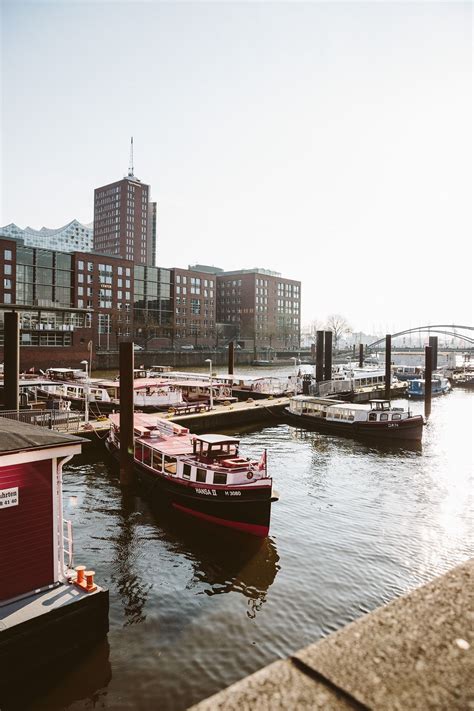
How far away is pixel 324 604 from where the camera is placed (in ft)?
48.8

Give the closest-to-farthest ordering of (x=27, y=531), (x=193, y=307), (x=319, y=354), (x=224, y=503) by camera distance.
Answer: (x=27, y=531) < (x=224, y=503) < (x=319, y=354) < (x=193, y=307)

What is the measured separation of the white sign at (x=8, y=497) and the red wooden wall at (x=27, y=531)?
8cm

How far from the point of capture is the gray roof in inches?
472

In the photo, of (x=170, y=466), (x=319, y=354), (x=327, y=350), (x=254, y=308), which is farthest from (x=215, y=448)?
(x=254, y=308)

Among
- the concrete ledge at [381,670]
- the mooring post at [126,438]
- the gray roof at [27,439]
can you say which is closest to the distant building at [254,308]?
the mooring post at [126,438]

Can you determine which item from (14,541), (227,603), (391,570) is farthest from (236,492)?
(14,541)

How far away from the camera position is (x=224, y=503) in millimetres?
19875

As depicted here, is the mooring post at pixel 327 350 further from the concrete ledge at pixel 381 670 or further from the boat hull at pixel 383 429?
the concrete ledge at pixel 381 670

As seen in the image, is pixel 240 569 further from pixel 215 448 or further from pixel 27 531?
pixel 27 531

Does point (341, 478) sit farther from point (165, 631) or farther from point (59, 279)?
point (59, 279)

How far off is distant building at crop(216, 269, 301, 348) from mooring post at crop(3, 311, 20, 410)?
149415 millimetres

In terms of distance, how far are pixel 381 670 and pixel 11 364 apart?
3054 centimetres

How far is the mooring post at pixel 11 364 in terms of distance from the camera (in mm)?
29391

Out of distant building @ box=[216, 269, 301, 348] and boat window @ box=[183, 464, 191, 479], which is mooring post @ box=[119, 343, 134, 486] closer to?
boat window @ box=[183, 464, 191, 479]
